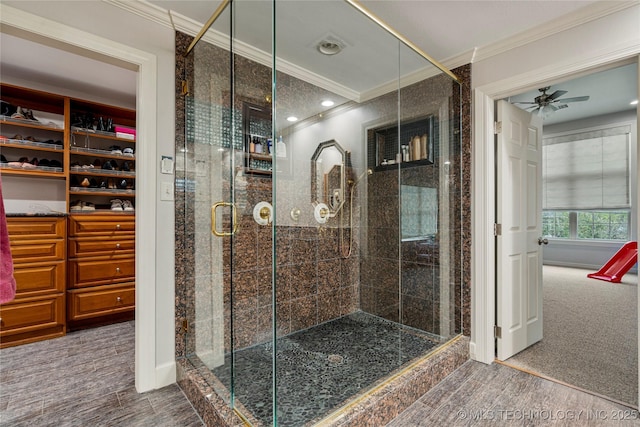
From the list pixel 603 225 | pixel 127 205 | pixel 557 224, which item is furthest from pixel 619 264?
pixel 127 205

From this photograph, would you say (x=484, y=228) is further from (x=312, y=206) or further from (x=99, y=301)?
(x=99, y=301)

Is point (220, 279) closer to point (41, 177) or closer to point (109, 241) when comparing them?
point (109, 241)

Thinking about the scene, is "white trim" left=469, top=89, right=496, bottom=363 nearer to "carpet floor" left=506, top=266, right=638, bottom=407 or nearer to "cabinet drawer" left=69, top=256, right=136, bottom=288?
"carpet floor" left=506, top=266, right=638, bottom=407

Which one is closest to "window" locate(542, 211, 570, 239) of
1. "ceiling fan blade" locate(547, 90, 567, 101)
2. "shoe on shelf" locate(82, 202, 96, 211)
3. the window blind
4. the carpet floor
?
the window blind

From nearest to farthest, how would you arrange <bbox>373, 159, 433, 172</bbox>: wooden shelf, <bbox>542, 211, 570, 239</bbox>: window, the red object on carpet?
<bbox>373, 159, 433, 172</bbox>: wooden shelf
the red object on carpet
<bbox>542, 211, 570, 239</bbox>: window

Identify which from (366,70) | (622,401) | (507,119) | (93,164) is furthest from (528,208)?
(93,164)

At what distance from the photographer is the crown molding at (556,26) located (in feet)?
5.65

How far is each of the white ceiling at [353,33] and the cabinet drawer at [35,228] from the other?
4.68 ft

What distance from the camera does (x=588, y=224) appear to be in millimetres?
5742

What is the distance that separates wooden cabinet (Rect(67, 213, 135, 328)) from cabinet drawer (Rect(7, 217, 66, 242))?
0.39 ft

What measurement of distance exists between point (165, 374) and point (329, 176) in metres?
1.95

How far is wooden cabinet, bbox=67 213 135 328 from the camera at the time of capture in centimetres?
289

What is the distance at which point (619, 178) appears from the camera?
17.3 feet

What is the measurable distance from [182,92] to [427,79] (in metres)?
1.92
